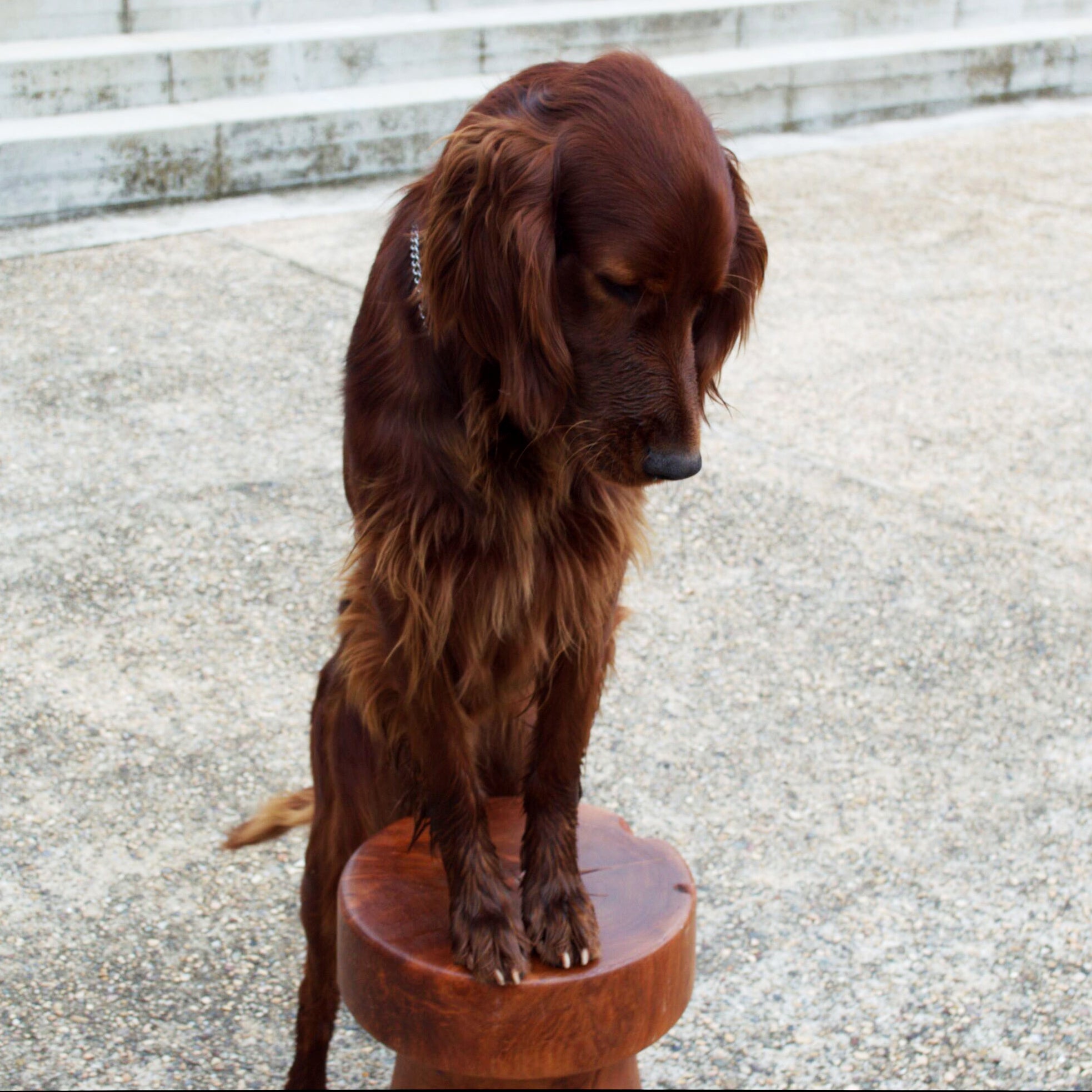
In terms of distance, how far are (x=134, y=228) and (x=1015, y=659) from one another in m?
4.65

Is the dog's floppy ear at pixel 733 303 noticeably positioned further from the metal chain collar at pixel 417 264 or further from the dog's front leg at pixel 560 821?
the dog's front leg at pixel 560 821

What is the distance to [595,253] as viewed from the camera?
6.46ft

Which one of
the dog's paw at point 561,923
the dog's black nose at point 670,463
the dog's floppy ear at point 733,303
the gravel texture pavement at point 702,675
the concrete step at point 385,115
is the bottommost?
the gravel texture pavement at point 702,675

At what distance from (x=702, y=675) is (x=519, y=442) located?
227 cm

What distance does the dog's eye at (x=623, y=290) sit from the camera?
197 cm

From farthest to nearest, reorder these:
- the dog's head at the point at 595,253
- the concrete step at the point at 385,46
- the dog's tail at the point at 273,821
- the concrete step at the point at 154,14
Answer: the concrete step at the point at 154,14 < the concrete step at the point at 385,46 < the dog's tail at the point at 273,821 < the dog's head at the point at 595,253

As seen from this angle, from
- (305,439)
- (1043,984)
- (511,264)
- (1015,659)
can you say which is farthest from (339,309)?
(511,264)

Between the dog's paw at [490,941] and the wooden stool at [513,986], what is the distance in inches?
0.7

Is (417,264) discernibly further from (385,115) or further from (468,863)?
(385,115)

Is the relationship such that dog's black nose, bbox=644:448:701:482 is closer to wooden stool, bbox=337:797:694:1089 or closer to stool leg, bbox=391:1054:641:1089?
wooden stool, bbox=337:797:694:1089

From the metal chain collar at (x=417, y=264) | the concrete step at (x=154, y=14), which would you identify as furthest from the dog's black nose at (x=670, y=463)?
the concrete step at (x=154, y=14)

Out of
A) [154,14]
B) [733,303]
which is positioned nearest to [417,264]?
[733,303]

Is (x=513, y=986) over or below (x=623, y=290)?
below

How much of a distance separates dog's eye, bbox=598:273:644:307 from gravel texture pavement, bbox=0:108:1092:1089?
1803 mm
